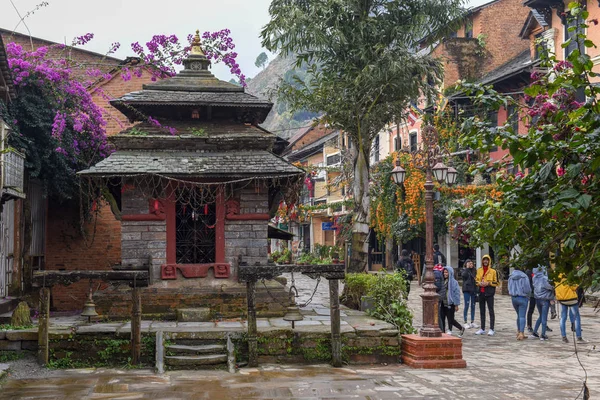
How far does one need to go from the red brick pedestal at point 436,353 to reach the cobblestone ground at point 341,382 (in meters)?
0.27

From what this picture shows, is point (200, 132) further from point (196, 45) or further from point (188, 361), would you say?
point (188, 361)

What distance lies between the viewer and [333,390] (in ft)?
36.5

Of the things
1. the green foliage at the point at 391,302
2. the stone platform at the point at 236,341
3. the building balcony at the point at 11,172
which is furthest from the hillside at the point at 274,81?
the stone platform at the point at 236,341

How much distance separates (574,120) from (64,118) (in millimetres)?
14515

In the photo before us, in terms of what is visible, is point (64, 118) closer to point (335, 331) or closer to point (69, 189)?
point (69, 189)

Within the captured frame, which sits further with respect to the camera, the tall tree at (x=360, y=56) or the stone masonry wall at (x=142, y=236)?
the tall tree at (x=360, y=56)

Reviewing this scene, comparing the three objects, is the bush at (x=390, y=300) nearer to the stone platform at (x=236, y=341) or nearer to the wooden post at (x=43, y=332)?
the stone platform at (x=236, y=341)

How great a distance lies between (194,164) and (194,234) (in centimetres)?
167

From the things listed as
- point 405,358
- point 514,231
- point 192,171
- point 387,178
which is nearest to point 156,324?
point 192,171

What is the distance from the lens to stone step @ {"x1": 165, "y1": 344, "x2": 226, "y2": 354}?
13.3 m

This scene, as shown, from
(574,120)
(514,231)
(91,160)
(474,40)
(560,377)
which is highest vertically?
(474,40)

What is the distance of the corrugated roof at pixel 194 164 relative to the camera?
15766 millimetres

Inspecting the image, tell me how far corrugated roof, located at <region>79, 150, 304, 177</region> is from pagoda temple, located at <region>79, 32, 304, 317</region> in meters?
0.02

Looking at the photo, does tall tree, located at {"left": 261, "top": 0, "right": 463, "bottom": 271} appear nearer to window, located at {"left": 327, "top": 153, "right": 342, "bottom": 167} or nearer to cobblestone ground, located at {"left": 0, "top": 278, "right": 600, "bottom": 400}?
cobblestone ground, located at {"left": 0, "top": 278, "right": 600, "bottom": 400}
